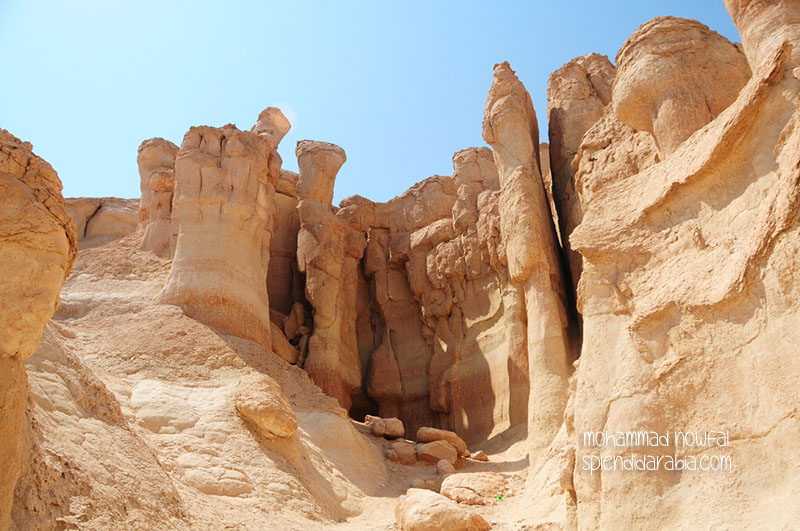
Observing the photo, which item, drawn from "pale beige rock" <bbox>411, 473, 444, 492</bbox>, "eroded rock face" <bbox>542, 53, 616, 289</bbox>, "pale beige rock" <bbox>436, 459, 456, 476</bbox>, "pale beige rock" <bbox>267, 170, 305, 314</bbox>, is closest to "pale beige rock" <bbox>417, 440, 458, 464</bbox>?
"pale beige rock" <bbox>436, 459, 456, 476</bbox>

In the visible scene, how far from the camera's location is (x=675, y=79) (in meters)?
9.09

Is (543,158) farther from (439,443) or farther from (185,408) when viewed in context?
(185,408)

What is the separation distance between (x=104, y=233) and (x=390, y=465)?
49.7 feet

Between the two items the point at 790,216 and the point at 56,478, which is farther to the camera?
the point at 56,478

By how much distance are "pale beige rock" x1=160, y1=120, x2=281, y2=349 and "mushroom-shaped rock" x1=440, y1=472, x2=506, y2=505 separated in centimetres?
633

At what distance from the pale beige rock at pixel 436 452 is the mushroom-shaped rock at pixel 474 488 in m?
2.65

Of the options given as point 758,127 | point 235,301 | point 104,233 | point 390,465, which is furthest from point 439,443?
point 104,233

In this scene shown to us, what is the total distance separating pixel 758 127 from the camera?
5055 mm

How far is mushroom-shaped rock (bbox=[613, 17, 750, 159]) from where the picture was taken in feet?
29.2

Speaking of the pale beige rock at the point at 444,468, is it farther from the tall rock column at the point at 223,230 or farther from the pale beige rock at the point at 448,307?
the tall rock column at the point at 223,230

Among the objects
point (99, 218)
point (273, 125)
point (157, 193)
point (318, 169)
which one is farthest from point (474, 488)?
point (99, 218)

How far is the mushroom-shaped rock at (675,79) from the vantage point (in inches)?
350

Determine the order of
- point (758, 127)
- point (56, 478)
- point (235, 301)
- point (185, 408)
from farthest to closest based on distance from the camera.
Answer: point (235, 301), point (185, 408), point (56, 478), point (758, 127)

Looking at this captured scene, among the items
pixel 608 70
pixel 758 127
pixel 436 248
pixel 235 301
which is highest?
pixel 608 70
